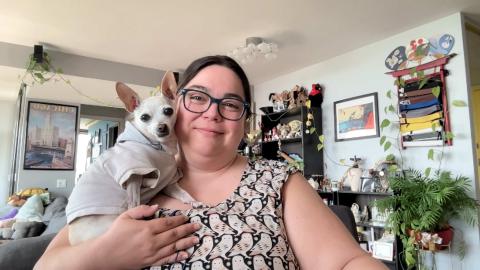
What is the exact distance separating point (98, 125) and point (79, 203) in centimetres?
570

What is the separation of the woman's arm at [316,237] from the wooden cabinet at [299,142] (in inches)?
99.6

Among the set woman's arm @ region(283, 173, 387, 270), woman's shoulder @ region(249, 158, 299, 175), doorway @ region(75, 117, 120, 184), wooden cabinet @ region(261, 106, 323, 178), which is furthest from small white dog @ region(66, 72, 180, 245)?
doorway @ region(75, 117, 120, 184)

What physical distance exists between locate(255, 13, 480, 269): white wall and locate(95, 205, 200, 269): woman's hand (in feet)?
7.69

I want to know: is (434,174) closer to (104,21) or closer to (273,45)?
(273,45)

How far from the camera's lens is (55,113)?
4.09 metres

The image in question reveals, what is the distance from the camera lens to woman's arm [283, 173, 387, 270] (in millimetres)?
720

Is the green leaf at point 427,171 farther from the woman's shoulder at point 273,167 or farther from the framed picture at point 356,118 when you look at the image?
the woman's shoulder at point 273,167

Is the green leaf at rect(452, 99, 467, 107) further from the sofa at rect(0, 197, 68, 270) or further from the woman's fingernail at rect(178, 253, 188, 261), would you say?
the sofa at rect(0, 197, 68, 270)

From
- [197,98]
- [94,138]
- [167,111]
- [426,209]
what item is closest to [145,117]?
[167,111]

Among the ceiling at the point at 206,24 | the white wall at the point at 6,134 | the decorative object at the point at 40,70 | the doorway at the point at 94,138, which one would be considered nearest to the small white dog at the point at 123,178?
the ceiling at the point at 206,24

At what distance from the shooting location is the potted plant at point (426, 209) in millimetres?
2082

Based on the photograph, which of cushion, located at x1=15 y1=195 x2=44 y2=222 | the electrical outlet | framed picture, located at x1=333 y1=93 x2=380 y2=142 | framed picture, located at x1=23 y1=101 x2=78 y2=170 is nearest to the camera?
framed picture, located at x1=333 y1=93 x2=380 y2=142

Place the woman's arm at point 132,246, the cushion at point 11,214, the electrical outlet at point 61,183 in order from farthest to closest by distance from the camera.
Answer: the electrical outlet at point 61,183, the cushion at point 11,214, the woman's arm at point 132,246

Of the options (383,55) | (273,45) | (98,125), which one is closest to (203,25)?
(273,45)
